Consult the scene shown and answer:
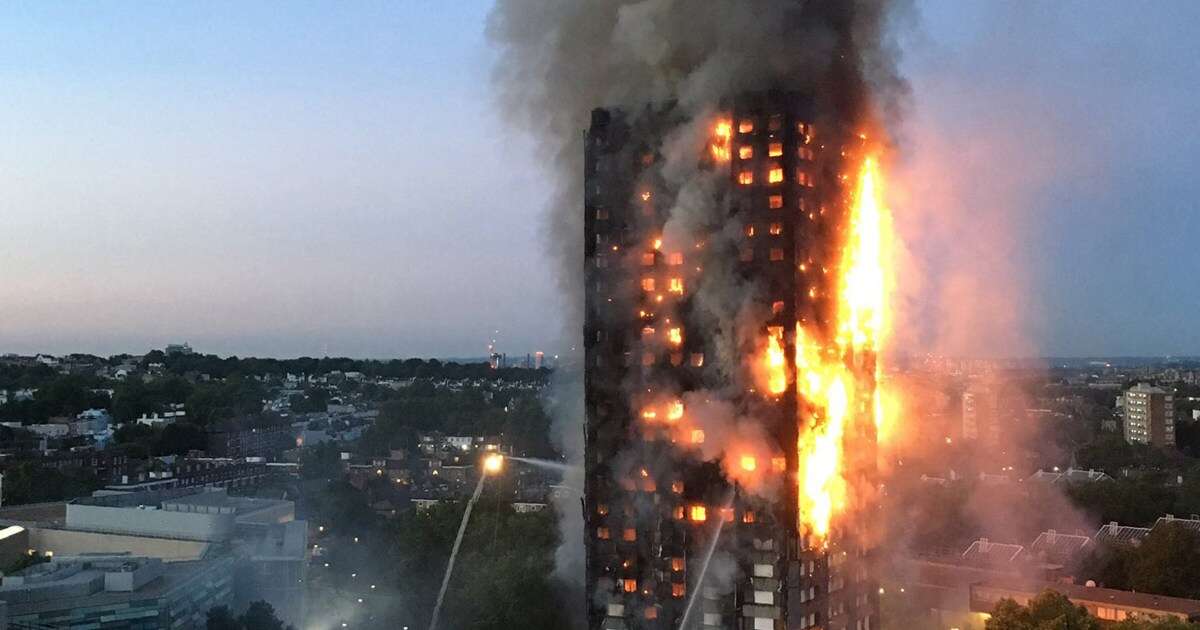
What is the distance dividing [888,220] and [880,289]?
8.21 feet

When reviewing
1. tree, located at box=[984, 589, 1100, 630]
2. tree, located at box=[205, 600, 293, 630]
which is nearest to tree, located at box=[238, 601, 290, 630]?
tree, located at box=[205, 600, 293, 630]

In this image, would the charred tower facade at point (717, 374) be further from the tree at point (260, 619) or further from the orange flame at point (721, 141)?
the tree at point (260, 619)

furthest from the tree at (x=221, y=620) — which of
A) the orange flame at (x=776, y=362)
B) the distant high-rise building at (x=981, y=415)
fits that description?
the distant high-rise building at (x=981, y=415)

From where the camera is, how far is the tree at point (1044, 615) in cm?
3803

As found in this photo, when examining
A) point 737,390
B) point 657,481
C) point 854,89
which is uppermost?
point 854,89

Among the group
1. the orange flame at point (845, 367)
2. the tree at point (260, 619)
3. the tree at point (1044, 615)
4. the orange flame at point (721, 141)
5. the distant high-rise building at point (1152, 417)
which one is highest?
the orange flame at point (721, 141)

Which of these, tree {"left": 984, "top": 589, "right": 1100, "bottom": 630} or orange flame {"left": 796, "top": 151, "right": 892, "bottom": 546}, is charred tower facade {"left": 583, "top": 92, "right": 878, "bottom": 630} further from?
tree {"left": 984, "top": 589, "right": 1100, "bottom": 630}

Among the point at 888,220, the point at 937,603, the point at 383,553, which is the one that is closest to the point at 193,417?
the point at 383,553

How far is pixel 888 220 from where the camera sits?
37125mm

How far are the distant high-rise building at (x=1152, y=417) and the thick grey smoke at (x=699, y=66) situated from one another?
100435 mm

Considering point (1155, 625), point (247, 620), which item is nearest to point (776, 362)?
point (1155, 625)

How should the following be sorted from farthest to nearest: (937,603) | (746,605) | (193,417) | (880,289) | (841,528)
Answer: (193,417) → (937,603) → (880,289) → (841,528) → (746,605)

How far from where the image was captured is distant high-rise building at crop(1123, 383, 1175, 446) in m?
121

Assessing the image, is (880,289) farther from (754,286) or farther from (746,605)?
(746,605)
